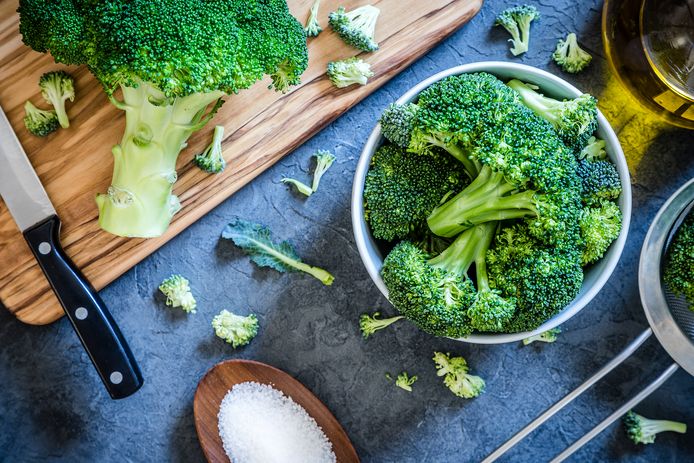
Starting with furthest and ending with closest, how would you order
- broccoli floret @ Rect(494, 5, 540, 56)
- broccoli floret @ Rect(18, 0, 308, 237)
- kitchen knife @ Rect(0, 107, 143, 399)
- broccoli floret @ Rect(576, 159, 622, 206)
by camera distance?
broccoli floret @ Rect(494, 5, 540, 56)
kitchen knife @ Rect(0, 107, 143, 399)
broccoli floret @ Rect(576, 159, 622, 206)
broccoli floret @ Rect(18, 0, 308, 237)

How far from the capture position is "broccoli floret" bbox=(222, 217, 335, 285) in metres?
1.66

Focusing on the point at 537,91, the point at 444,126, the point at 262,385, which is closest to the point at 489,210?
the point at 444,126

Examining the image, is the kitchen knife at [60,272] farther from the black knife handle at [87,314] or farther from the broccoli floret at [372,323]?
the broccoli floret at [372,323]

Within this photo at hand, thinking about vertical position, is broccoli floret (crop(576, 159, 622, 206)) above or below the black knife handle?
above

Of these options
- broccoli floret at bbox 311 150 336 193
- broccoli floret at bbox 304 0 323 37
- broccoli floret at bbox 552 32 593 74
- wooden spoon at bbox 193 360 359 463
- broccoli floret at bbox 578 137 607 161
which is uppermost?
broccoli floret at bbox 304 0 323 37

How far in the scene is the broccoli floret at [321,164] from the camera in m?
1.65

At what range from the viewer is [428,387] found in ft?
5.60

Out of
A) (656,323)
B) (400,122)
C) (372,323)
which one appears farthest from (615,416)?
(400,122)

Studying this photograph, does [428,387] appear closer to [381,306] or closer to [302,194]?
[381,306]

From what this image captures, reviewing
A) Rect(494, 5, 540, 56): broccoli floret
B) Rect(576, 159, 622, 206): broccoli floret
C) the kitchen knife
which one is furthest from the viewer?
Rect(494, 5, 540, 56): broccoli floret

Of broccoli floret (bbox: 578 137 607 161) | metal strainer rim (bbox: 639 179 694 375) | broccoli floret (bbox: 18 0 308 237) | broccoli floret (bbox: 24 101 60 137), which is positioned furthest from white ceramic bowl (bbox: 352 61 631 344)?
broccoli floret (bbox: 24 101 60 137)

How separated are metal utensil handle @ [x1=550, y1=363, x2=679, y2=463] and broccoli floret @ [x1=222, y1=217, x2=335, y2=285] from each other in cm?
73

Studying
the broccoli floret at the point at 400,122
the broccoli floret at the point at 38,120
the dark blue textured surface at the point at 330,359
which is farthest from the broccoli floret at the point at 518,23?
the broccoli floret at the point at 38,120

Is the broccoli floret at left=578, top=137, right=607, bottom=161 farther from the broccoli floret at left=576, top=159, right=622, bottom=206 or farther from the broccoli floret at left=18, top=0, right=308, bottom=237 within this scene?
the broccoli floret at left=18, top=0, right=308, bottom=237
